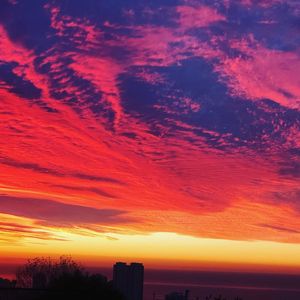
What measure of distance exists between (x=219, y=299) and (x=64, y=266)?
14.5 m

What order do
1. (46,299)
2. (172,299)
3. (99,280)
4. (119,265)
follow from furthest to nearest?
(119,265) < (172,299) < (99,280) < (46,299)

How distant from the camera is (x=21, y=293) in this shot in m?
22.4

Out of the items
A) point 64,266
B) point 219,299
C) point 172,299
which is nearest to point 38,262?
point 64,266

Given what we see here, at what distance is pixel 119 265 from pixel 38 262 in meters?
6.14

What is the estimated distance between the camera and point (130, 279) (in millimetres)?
43406

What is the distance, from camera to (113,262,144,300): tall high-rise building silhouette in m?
42.1

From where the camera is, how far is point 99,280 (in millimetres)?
24141

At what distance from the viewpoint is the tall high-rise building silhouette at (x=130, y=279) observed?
4209cm

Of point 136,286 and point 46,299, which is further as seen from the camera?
point 136,286

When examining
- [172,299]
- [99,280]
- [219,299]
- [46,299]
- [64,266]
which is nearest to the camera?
[46,299]

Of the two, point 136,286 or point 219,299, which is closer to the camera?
point 219,299

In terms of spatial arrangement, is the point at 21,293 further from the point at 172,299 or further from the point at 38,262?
the point at 38,262

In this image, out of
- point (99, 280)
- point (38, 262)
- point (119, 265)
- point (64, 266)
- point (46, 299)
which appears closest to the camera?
point (46, 299)

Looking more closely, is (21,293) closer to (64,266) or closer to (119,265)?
(64,266)
